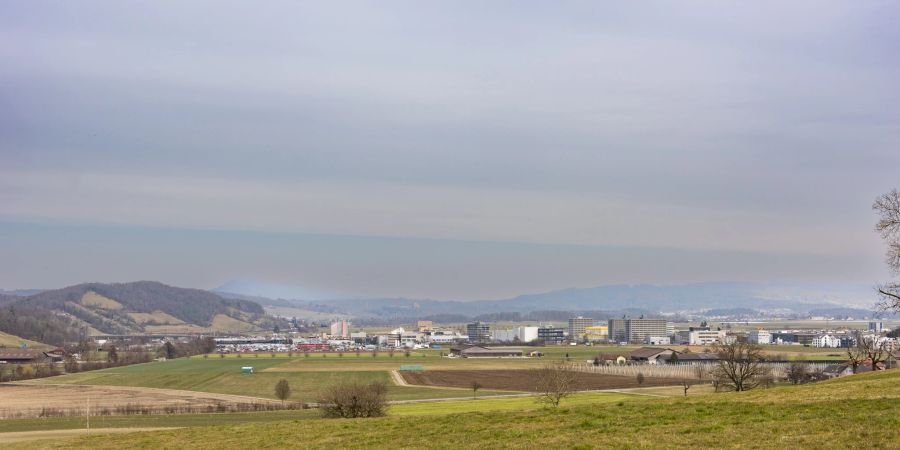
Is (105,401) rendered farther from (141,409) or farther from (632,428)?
(632,428)

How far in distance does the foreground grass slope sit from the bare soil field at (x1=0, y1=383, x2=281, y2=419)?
4718 centimetres

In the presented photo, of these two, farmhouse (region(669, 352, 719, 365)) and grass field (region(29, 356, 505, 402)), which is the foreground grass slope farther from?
farmhouse (region(669, 352, 719, 365))

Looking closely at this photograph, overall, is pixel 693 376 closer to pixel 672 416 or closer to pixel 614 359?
pixel 614 359

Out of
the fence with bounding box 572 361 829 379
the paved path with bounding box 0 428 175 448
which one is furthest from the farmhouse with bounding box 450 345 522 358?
the paved path with bounding box 0 428 175 448

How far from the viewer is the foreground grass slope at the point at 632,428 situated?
20672mm

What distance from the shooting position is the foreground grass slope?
20672 mm

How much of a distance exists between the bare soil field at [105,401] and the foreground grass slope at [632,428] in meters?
47.2

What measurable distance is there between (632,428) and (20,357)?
563 feet

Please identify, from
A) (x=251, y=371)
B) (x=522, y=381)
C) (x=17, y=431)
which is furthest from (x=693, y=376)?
(x=17, y=431)

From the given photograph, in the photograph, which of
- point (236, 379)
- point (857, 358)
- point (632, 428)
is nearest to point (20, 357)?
point (236, 379)

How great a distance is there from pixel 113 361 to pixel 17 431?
378ft

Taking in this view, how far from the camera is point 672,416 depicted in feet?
81.9

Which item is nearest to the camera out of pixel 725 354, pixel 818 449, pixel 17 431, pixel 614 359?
pixel 818 449

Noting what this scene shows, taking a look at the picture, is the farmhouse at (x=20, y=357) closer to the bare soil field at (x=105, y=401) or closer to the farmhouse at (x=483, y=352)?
the bare soil field at (x=105, y=401)
